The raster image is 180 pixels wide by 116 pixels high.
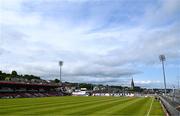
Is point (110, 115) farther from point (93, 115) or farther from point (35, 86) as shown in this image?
point (35, 86)

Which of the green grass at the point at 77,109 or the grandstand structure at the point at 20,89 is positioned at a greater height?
the grandstand structure at the point at 20,89

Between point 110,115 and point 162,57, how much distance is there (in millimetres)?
70354

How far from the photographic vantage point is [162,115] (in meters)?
34.8

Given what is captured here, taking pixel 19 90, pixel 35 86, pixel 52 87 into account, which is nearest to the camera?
pixel 19 90

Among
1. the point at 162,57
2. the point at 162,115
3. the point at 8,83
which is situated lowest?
Result: the point at 162,115

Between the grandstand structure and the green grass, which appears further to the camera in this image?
the grandstand structure

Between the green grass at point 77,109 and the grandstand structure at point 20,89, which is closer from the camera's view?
the green grass at point 77,109

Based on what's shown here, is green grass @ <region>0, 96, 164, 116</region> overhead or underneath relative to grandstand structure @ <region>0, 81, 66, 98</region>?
underneath

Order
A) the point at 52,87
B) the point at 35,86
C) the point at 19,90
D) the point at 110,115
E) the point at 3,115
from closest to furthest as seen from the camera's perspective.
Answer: the point at 3,115, the point at 110,115, the point at 19,90, the point at 35,86, the point at 52,87

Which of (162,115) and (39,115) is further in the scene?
(162,115)

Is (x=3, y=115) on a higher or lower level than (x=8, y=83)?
lower

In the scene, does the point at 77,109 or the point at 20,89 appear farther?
the point at 20,89

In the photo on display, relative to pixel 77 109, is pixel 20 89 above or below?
above

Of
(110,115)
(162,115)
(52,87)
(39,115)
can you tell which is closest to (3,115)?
(39,115)
